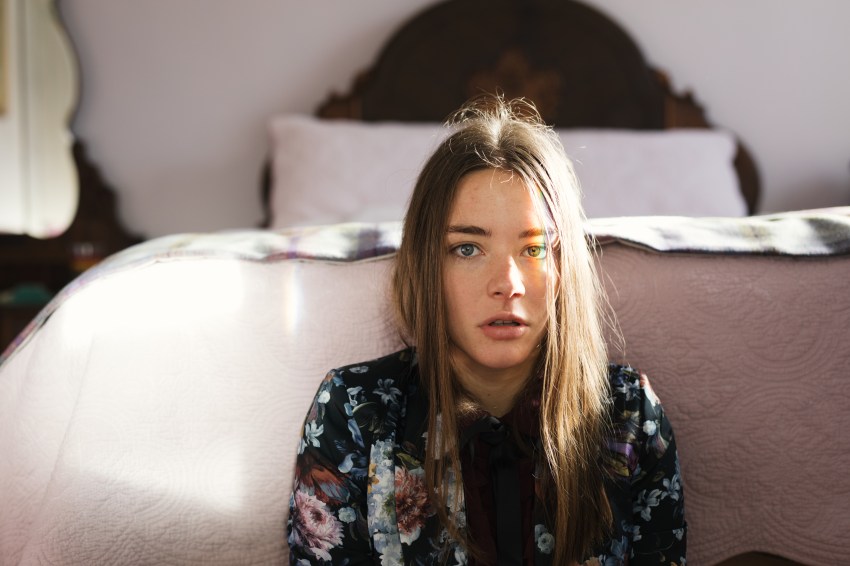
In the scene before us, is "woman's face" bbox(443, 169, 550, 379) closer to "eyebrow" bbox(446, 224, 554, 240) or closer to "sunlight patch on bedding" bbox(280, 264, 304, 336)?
"eyebrow" bbox(446, 224, 554, 240)

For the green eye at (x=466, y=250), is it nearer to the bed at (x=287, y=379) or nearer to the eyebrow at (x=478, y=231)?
the eyebrow at (x=478, y=231)

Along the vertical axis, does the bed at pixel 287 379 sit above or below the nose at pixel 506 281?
below

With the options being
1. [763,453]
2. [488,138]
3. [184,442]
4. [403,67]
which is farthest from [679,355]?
[403,67]

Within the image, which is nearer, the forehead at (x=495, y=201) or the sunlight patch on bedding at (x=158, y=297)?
the forehead at (x=495, y=201)

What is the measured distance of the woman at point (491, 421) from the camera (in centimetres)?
92

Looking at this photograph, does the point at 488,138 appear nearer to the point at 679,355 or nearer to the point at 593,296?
the point at 593,296

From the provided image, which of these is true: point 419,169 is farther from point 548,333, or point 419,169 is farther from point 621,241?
point 548,333

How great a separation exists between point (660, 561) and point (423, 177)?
21.6 inches

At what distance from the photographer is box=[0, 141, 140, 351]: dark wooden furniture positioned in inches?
119

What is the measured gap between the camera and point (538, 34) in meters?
2.99

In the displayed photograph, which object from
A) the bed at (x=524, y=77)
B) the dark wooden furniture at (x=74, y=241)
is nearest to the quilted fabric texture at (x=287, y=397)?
the bed at (x=524, y=77)

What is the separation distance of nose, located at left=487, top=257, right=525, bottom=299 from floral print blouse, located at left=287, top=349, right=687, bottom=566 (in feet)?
0.57

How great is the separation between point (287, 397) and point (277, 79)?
7.27 ft

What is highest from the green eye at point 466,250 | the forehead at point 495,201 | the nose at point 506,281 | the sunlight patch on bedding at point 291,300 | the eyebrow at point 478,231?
the forehead at point 495,201
